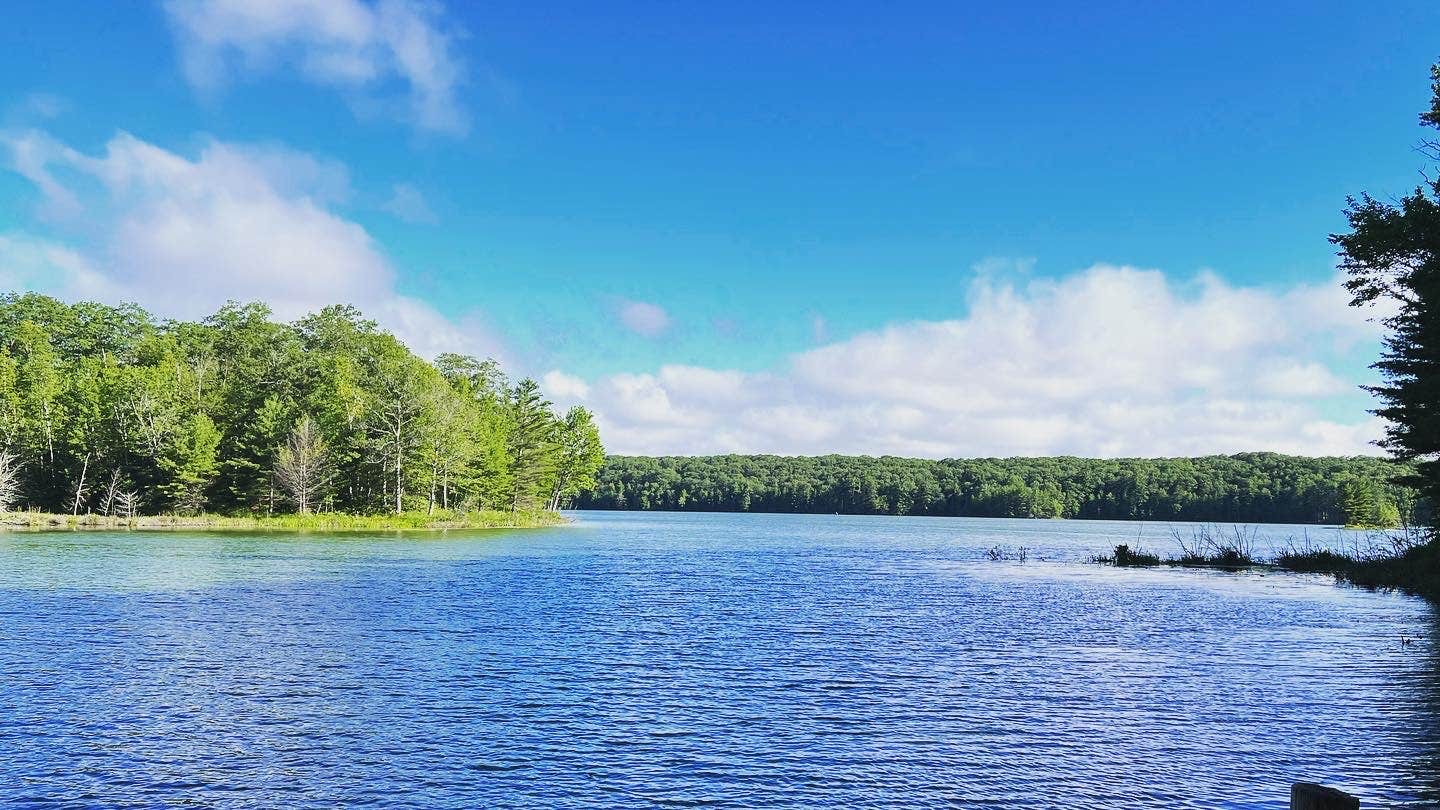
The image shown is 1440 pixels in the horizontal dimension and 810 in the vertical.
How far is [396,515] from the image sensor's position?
10606 cm

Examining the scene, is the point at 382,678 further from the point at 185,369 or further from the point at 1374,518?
the point at 1374,518

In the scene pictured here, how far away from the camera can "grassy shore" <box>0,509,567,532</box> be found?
87188 mm

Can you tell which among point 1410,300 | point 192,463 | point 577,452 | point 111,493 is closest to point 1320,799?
point 1410,300

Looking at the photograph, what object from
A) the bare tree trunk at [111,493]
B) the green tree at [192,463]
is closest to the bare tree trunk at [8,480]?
the bare tree trunk at [111,493]

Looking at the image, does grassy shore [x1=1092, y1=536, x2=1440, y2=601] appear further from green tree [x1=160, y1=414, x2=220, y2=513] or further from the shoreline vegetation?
green tree [x1=160, y1=414, x2=220, y2=513]

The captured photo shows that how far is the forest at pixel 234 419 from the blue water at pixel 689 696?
58203mm

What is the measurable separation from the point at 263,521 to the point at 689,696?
283ft

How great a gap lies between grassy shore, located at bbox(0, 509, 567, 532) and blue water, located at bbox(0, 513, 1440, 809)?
4842 centimetres

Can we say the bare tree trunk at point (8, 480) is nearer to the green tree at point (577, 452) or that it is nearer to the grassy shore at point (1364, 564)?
the green tree at point (577, 452)

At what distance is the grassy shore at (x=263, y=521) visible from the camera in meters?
87.2

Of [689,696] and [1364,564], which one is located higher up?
[689,696]

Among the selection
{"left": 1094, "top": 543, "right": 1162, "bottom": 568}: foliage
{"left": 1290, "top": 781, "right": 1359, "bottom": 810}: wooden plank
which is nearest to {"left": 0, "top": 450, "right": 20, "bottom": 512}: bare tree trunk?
{"left": 1094, "top": 543, "right": 1162, "bottom": 568}: foliage

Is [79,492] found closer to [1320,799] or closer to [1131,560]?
[1131,560]

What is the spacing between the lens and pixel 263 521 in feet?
311
